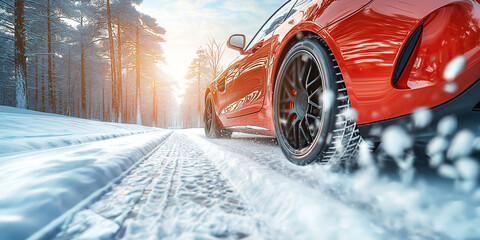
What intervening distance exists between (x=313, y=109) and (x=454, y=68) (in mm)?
796

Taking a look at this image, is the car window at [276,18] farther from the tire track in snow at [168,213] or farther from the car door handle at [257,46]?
the tire track in snow at [168,213]

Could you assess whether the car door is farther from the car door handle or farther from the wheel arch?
the wheel arch

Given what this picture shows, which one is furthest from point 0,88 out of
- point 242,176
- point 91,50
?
point 242,176

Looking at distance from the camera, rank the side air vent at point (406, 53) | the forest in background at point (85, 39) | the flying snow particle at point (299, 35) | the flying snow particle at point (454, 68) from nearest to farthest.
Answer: the flying snow particle at point (454, 68) < the side air vent at point (406, 53) < the flying snow particle at point (299, 35) < the forest in background at point (85, 39)

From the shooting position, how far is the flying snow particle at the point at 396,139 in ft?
3.20

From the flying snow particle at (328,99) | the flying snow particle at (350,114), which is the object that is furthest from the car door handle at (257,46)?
the flying snow particle at (350,114)

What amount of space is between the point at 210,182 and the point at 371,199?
Result: 0.82 metres

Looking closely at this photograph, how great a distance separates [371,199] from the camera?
884 millimetres

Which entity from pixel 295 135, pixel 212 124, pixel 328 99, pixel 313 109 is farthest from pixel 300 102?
pixel 212 124

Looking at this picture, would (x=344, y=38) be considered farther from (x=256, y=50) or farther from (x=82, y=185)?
(x=82, y=185)

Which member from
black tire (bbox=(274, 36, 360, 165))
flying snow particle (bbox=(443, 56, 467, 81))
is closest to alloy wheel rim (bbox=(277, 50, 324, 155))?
black tire (bbox=(274, 36, 360, 165))

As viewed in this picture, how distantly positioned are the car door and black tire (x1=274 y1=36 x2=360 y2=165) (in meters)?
0.38

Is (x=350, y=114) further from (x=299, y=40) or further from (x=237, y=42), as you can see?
(x=237, y=42)

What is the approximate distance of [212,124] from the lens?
14.8ft
